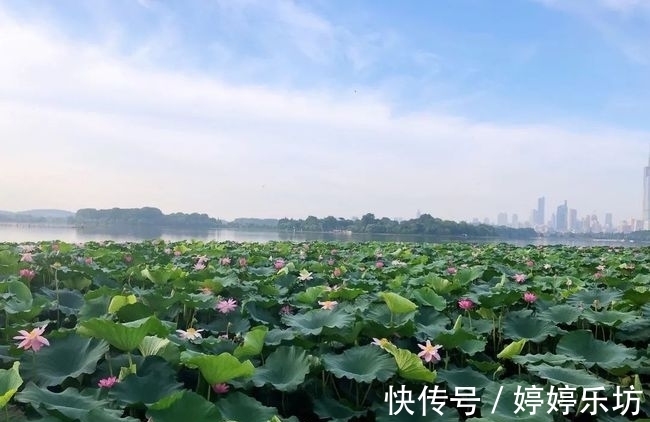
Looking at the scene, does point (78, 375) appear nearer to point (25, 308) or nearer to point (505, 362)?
point (25, 308)

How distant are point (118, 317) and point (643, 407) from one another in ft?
7.62

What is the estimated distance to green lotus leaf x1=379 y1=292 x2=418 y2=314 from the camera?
2.70 meters

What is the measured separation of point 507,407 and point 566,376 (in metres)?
0.39

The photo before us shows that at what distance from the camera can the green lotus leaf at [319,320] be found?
2551 mm

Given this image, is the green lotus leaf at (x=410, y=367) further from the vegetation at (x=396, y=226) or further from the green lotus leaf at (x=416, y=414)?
the vegetation at (x=396, y=226)

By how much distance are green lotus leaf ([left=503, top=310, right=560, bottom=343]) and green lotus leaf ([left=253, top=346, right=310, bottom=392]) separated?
129 centimetres

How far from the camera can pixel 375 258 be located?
7.38m

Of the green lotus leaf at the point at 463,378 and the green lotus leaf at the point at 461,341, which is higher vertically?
the green lotus leaf at the point at 461,341

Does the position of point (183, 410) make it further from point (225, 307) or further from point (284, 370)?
point (225, 307)

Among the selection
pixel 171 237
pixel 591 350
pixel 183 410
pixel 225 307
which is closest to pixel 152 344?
pixel 183 410

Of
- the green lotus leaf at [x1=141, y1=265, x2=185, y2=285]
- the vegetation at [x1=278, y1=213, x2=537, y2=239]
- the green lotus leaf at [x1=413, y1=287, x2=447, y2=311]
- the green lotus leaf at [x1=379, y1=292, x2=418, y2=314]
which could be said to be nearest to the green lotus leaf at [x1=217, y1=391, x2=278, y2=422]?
the green lotus leaf at [x1=379, y1=292, x2=418, y2=314]

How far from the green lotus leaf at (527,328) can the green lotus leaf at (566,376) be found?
1.94 ft

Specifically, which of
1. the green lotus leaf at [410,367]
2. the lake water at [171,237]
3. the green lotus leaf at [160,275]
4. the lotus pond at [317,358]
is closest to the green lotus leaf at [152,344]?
the lotus pond at [317,358]

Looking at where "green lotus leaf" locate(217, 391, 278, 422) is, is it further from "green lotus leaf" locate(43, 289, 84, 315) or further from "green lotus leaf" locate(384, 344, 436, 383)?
"green lotus leaf" locate(43, 289, 84, 315)
